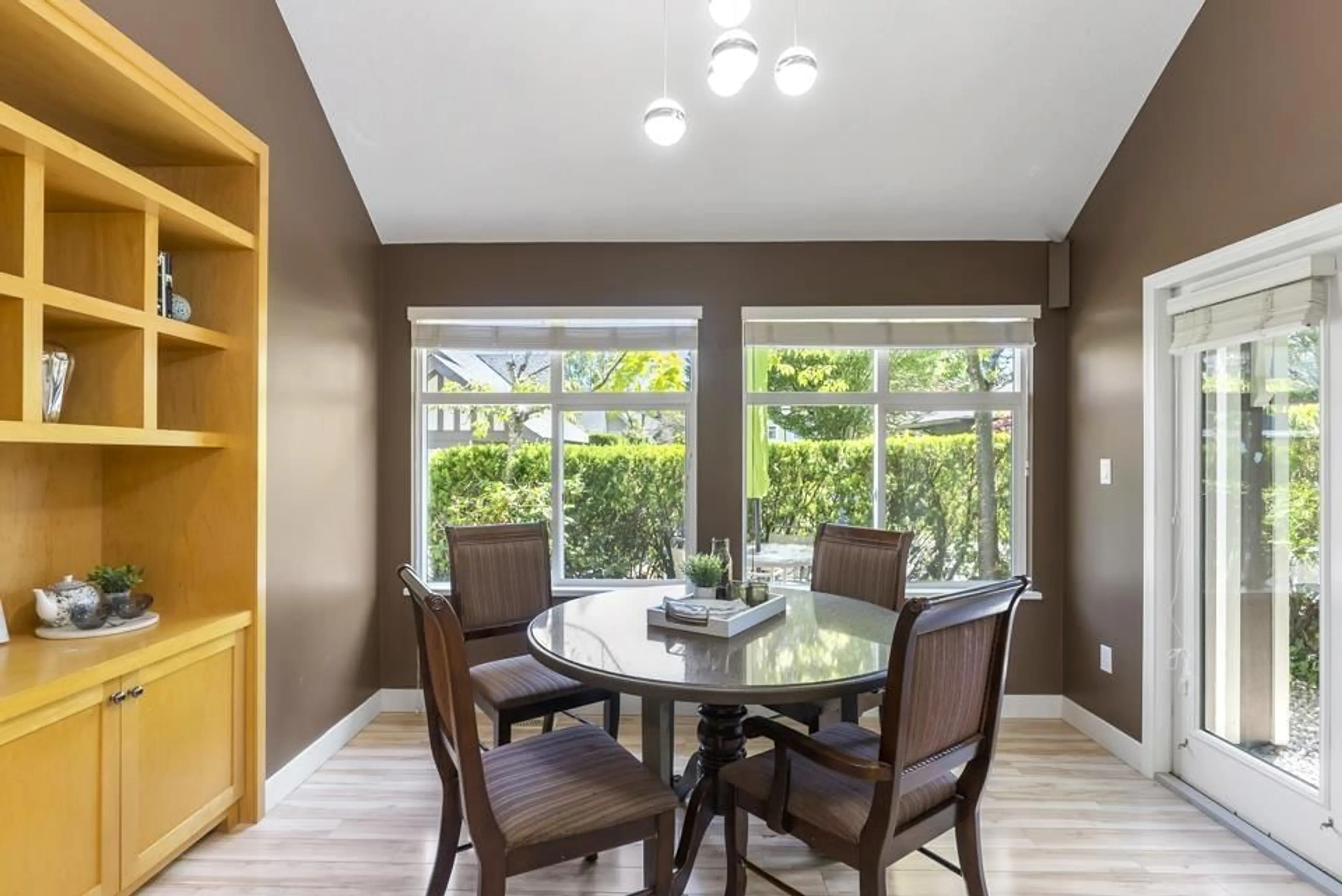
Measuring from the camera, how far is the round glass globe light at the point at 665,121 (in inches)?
75.4

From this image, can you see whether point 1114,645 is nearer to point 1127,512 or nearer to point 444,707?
point 1127,512

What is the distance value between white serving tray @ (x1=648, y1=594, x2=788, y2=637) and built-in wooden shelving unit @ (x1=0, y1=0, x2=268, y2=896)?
141cm

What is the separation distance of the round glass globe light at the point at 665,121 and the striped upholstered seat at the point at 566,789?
169cm

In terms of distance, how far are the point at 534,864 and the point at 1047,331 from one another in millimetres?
3289

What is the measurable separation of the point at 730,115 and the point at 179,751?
118 inches

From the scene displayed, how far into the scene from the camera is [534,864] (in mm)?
1556

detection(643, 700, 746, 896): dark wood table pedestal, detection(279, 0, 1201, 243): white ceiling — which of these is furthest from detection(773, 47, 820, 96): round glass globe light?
detection(643, 700, 746, 896): dark wood table pedestal

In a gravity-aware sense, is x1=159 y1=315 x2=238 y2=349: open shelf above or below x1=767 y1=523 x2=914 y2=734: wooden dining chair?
above

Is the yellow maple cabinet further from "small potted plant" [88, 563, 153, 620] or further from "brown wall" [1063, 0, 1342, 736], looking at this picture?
"brown wall" [1063, 0, 1342, 736]

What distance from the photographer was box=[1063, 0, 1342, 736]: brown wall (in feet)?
7.11

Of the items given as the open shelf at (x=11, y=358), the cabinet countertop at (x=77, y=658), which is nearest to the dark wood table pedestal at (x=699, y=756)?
the cabinet countertop at (x=77, y=658)

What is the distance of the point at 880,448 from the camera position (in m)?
3.57

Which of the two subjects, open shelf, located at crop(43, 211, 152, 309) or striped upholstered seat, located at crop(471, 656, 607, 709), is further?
striped upholstered seat, located at crop(471, 656, 607, 709)

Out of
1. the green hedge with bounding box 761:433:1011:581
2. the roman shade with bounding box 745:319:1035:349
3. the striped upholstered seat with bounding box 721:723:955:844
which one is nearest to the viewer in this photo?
the striped upholstered seat with bounding box 721:723:955:844
